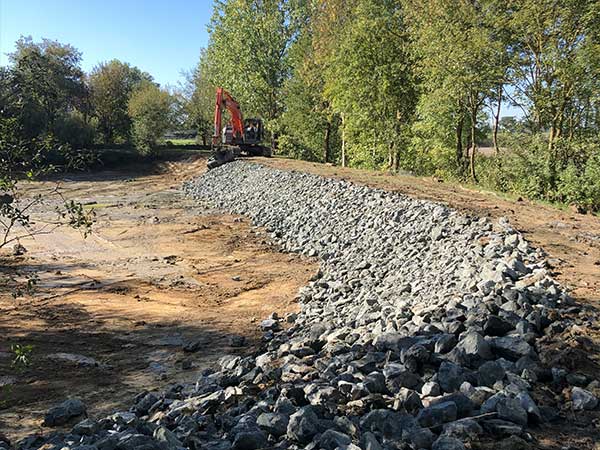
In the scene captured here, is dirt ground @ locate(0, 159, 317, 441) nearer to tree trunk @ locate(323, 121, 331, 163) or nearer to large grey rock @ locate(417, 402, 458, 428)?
large grey rock @ locate(417, 402, 458, 428)

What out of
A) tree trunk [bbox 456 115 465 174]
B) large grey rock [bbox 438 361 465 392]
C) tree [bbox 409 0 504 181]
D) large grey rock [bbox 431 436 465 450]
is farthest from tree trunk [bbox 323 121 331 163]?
large grey rock [bbox 431 436 465 450]

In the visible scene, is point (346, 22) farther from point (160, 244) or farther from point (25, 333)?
point (25, 333)

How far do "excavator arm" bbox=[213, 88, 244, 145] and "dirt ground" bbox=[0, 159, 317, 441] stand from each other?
28.4ft

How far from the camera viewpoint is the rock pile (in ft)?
8.73

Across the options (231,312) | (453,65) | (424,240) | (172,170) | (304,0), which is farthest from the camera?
(172,170)

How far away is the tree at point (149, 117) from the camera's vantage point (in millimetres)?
32844

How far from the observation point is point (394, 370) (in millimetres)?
3293

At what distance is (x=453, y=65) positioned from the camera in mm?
13719

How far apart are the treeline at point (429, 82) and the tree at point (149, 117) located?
483 centimetres

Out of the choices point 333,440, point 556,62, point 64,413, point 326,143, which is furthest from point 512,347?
point 326,143

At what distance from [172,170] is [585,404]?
29347mm

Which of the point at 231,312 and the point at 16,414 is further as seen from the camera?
the point at 231,312

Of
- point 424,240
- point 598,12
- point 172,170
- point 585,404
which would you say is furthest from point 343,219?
point 172,170

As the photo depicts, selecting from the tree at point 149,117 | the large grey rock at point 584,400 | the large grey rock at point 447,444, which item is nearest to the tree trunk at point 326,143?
the tree at point 149,117
